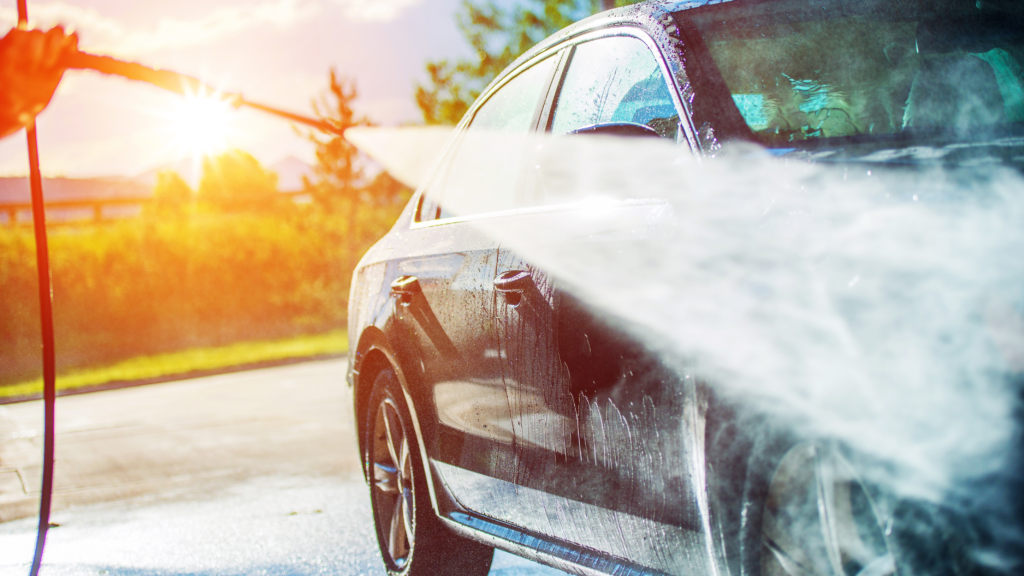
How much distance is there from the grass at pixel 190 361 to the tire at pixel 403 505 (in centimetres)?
1591

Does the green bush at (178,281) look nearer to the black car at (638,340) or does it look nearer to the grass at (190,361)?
the grass at (190,361)

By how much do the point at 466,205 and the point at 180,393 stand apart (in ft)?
42.0

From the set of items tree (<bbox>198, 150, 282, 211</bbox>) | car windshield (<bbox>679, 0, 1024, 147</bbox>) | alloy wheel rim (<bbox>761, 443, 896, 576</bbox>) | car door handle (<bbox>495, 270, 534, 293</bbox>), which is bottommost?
tree (<bbox>198, 150, 282, 211</bbox>)

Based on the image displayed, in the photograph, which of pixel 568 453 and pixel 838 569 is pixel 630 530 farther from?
pixel 838 569

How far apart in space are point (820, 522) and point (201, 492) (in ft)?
19.1

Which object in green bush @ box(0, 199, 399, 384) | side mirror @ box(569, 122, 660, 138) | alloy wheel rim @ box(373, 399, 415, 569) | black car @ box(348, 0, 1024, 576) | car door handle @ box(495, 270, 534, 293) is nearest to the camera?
black car @ box(348, 0, 1024, 576)

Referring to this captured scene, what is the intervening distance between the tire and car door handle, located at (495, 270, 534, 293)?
3.31 ft

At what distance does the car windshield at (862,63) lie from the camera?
7.79 ft

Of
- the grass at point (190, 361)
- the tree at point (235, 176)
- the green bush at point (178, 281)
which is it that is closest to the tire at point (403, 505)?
the grass at point (190, 361)

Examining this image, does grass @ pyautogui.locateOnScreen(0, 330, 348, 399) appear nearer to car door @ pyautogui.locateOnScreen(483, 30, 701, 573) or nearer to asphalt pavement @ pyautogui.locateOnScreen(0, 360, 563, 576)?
asphalt pavement @ pyautogui.locateOnScreen(0, 360, 563, 576)

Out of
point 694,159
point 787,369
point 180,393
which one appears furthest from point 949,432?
point 180,393

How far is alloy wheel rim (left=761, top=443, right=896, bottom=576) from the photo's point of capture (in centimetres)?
180

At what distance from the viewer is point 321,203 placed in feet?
107

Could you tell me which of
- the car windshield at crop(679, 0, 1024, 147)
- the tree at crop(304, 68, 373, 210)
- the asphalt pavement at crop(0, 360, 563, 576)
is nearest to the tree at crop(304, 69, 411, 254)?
the tree at crop(304, 68, 373, 210)
